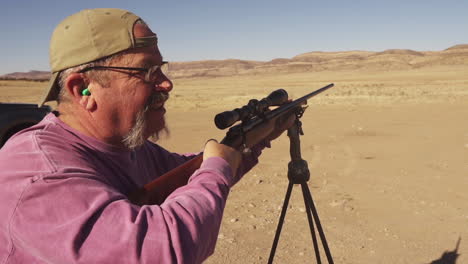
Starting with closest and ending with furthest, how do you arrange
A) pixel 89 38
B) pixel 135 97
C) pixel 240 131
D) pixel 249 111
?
1. pixel 89 38
2. pixel 135 97
3. pixel 240 131
4. pixel 249 111

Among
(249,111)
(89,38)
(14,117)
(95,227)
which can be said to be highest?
(89,38)

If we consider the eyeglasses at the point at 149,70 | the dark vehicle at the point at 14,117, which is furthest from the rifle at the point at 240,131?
the dark vehicle at the point at 14,117

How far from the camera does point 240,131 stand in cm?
208

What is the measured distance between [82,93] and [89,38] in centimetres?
21

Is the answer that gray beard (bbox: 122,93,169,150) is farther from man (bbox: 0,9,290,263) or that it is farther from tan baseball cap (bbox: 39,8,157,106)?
tan baseball cap (bbox: 39,8,157,106)

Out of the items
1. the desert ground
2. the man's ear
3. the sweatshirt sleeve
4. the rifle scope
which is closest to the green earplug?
the man's ear

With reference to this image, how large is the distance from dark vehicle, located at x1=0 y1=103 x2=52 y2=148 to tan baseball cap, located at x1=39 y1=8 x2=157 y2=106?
16.7 ft

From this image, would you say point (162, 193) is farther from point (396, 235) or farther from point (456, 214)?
point (456, 214)

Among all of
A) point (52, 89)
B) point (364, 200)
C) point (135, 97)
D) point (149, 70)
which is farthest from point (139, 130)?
point (364, 200)

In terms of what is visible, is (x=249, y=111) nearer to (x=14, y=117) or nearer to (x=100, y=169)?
(x=100, y=169)

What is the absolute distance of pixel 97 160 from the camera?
4.89 feet

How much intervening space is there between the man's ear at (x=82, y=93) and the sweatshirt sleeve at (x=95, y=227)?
15.3 inches

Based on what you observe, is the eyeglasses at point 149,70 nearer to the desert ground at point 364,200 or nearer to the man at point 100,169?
the man at point 100,169

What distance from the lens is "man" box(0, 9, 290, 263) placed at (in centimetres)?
112
